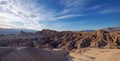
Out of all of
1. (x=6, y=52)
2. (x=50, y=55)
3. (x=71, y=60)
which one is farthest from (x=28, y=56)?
(x=71, y=60)

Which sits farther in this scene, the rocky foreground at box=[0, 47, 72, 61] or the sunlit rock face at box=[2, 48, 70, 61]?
the sunlit rock face at box=[2, 48, 70, 61]

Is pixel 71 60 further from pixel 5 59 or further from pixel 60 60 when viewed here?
pixel 5 59

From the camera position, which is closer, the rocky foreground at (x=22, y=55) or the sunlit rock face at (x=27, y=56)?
the rocky foreground at (x=22, y=55)

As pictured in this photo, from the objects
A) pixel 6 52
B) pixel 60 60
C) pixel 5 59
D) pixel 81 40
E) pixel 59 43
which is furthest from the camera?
pixel 59 43

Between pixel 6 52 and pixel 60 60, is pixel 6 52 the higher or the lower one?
the higher one

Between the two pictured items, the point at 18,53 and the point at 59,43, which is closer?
the point at 18,53

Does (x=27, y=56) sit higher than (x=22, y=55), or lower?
lower

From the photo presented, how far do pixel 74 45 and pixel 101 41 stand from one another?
7265 millimetres

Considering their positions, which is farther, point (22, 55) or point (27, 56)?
point (27, 56)

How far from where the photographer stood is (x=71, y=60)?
67.3 ft

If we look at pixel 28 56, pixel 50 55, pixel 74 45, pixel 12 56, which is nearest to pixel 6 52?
pixel 12 56

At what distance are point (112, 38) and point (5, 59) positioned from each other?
38.6m

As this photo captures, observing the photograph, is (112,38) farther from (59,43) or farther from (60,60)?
(60,60)

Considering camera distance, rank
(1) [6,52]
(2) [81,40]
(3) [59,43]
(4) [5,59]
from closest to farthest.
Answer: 1. (4) [5,59]
2. (1) [6,52]
3. (2) [81,40]
4. (3) [59,43]
